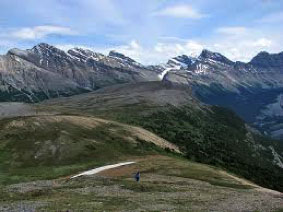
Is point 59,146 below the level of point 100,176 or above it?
above

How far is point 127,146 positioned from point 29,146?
34.2m

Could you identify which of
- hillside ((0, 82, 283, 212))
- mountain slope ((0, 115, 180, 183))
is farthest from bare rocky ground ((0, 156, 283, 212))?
mountain slope ((0, 115, 180, 183))

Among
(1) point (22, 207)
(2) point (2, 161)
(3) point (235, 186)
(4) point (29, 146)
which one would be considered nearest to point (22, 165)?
(2) point (2, 161)

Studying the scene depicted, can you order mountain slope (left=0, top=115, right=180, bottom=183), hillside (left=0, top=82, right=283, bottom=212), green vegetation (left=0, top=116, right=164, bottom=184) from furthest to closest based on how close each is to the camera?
mountain slope (left=0, top=115, right=180, bottom=183) → green vegetation (left=0, top=116, right=164, bottom=184) → hillside (left=0, top=82, right=283, bottom=212)

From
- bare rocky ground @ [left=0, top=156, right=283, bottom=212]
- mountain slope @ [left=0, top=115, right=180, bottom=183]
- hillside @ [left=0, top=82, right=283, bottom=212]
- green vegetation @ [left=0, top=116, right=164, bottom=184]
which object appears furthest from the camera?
mountain slope @ [left=0, top=115, right=180, bottom=183]

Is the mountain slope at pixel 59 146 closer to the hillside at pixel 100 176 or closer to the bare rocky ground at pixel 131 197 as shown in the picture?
the hillside at pixel 100 176

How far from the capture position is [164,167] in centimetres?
10975

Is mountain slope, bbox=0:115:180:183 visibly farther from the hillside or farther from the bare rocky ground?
A: the bare rocky ground

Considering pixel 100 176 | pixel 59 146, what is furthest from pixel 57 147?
pixel 100 176

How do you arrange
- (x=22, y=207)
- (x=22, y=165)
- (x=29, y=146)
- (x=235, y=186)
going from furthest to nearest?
(x=29, y=146), (x=22, y=165), (x=235, y=186), (x=22, y=207)

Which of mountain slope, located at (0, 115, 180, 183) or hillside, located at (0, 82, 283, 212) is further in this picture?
mountain slope, located at (0, 115, 180, 183)

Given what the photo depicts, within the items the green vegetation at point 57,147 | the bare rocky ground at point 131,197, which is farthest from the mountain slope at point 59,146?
the bare rocky ground at point 131,197

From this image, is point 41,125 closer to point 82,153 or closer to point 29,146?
point 29,146

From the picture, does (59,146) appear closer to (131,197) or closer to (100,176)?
(100,176)
